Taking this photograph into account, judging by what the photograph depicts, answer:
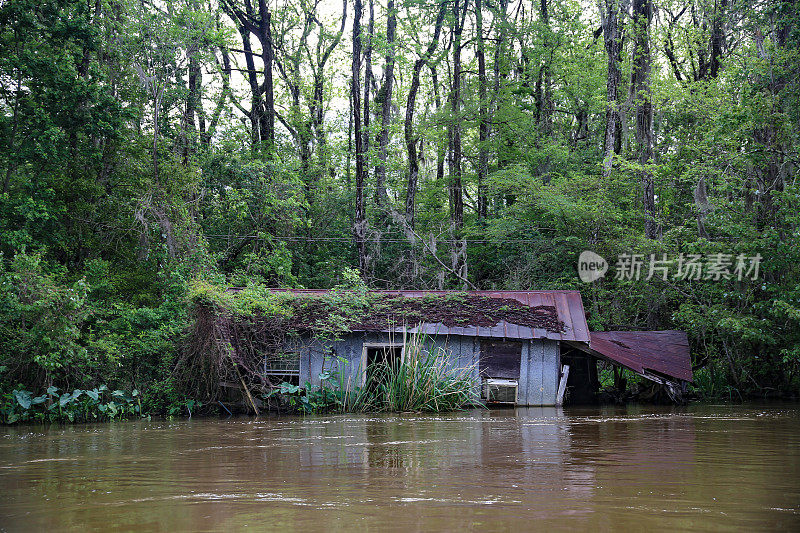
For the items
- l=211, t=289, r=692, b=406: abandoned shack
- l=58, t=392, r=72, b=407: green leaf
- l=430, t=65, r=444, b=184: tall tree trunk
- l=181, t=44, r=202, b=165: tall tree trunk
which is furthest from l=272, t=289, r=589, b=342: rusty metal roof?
l=430, t=65, r=444, b=184: tall tree trunk

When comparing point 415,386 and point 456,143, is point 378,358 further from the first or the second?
point 456,143

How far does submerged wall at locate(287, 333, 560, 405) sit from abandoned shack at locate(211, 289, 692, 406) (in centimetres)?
2

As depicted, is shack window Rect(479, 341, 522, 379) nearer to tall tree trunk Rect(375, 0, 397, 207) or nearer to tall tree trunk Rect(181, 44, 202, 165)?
tall tree trunk Rect(181, 44, 202, 165)

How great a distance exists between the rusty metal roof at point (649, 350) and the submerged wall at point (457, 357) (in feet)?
3.94

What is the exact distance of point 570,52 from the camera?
1184 inches

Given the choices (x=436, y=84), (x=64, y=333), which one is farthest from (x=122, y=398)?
(x=436, y=84)

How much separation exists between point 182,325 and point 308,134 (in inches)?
648

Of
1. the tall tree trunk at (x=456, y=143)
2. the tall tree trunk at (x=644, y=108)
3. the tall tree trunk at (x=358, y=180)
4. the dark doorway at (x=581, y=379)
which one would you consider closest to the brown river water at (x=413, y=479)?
the dark doorway at (x=581, y=379)

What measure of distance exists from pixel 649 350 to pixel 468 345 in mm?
5177

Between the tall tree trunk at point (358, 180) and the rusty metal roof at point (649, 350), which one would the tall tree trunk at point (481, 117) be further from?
the rusty metal roof at point (649, 350)

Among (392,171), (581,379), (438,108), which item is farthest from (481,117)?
(581,379)

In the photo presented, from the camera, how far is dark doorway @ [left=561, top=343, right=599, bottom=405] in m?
18.9

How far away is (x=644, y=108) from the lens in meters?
24.2

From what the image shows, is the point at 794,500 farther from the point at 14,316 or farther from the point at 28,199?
the point at 28,199
